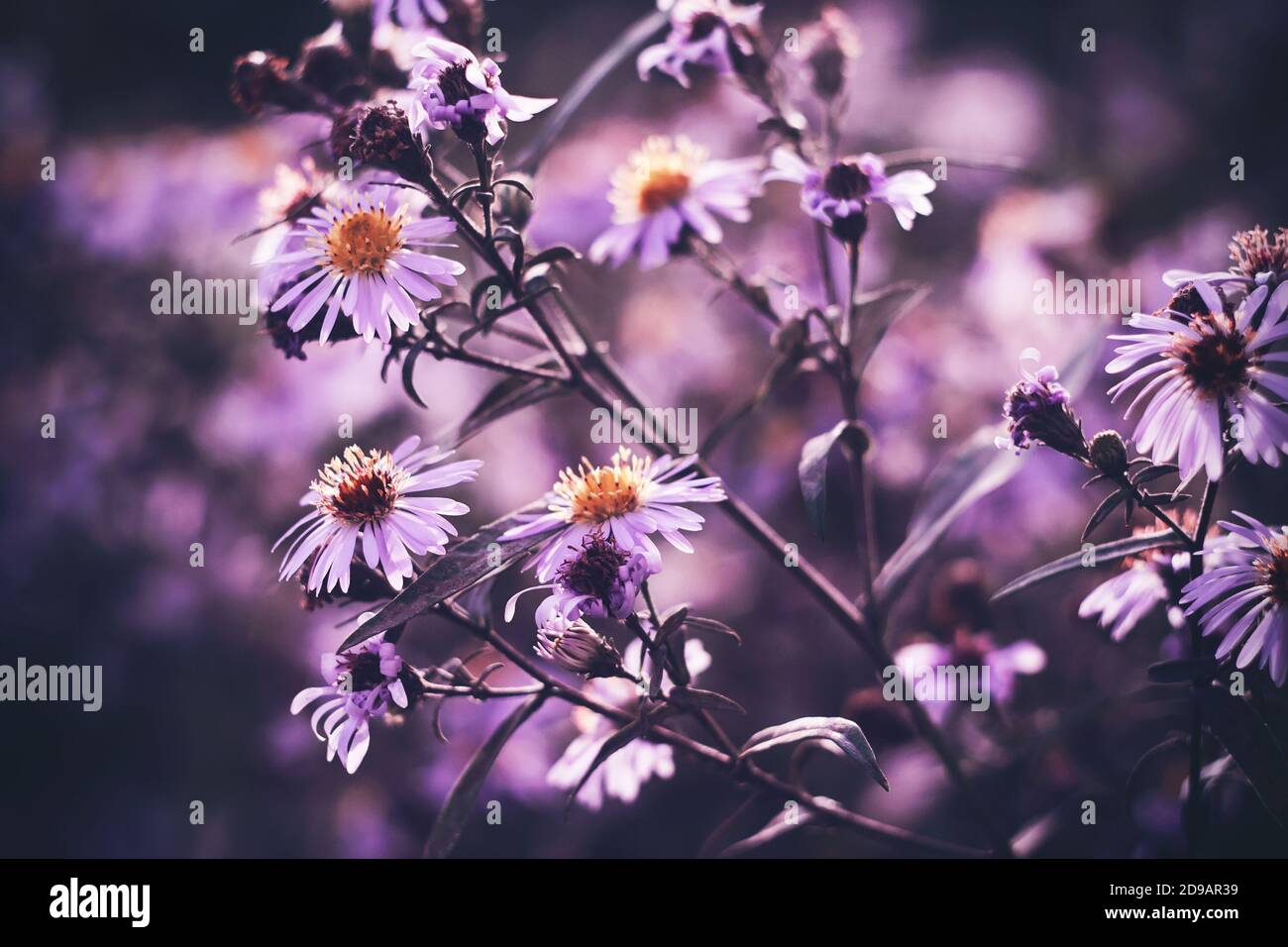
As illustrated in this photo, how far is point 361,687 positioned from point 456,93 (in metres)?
0.44

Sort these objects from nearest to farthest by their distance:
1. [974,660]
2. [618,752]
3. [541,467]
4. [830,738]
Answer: [830,738]
[618,752]
[974,660]
[541,467]

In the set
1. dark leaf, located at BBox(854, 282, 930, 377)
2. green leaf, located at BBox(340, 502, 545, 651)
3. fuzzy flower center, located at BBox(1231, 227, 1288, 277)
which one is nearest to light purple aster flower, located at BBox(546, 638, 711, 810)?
green leaf, located at BBox(340, 502, 545, 651)

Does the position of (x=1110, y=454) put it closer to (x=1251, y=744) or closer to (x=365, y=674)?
(x=1251, y=744)

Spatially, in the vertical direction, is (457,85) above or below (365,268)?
above

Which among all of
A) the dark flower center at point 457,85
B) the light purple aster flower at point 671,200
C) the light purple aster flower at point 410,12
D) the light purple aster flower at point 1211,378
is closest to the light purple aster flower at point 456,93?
the dark flower center at point 457,85

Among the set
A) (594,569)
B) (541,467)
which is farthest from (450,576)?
(541,467)

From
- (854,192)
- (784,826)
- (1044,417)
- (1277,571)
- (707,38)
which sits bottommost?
(784,826)

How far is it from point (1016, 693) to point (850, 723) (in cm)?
72

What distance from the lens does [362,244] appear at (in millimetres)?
818

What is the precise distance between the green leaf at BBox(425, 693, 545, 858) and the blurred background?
0.55m

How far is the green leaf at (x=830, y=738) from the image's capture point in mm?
671

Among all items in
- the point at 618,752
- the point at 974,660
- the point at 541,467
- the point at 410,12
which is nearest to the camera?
the point at 410,12
